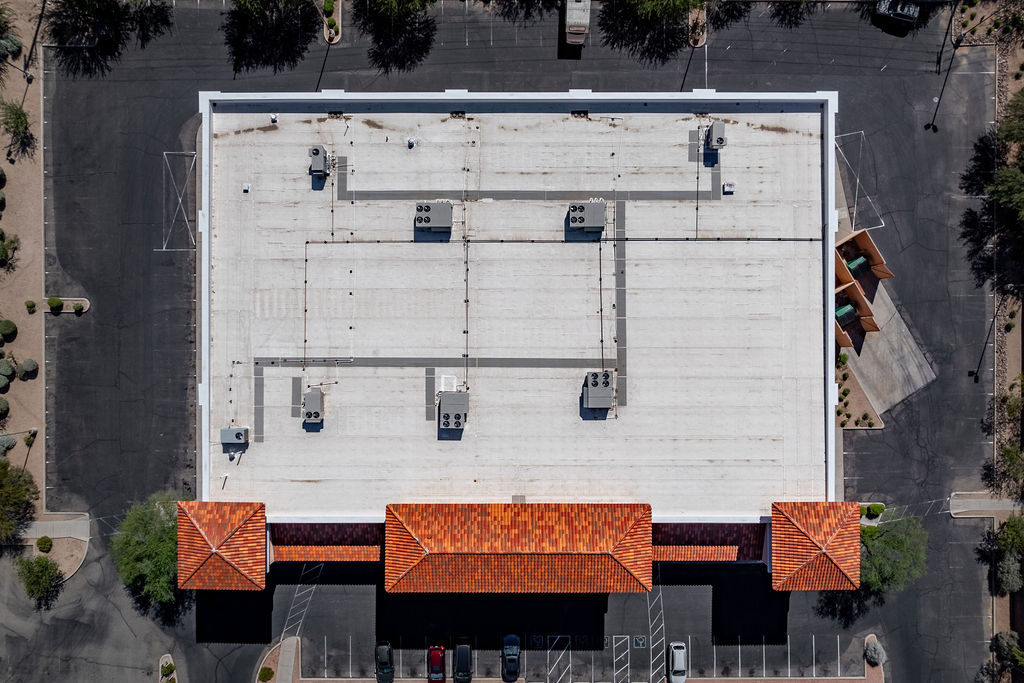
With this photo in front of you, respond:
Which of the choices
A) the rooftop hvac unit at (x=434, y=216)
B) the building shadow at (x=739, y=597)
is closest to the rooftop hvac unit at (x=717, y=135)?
the rooftop hvac unit at (x=434, y=216)

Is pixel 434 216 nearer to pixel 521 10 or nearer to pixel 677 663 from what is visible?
pixel 521 10

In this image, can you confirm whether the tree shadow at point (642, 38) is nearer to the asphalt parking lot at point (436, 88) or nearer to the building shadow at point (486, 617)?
the asphalt parking lot at point (436, 88)

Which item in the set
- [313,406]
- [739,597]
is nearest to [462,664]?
[739,597]

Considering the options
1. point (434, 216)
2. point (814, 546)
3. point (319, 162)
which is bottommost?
point (814, 546)

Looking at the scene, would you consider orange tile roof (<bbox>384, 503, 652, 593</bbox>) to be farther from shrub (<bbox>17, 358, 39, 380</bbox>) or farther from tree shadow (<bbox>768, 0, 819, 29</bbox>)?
tree shadow (<bbox>768, 0, 819, 29</bbox>)

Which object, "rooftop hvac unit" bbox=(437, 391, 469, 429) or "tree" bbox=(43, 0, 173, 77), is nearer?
"rooftop hvac unit" bbox=(437, 391, 469, 429)

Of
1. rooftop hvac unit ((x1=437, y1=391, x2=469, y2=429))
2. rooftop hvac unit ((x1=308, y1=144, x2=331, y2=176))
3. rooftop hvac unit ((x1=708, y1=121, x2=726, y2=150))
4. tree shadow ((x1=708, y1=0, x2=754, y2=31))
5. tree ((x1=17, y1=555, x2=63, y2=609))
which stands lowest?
tree ((x1=17, y1=555, x2=63, y2=609))

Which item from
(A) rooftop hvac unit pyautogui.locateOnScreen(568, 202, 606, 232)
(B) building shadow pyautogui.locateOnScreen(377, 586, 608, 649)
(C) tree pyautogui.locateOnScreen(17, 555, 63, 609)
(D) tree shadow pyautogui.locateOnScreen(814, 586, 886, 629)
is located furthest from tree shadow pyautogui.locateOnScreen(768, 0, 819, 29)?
(C) tree pyautogui.locateOnScreen(17, 555, 63, 609)
